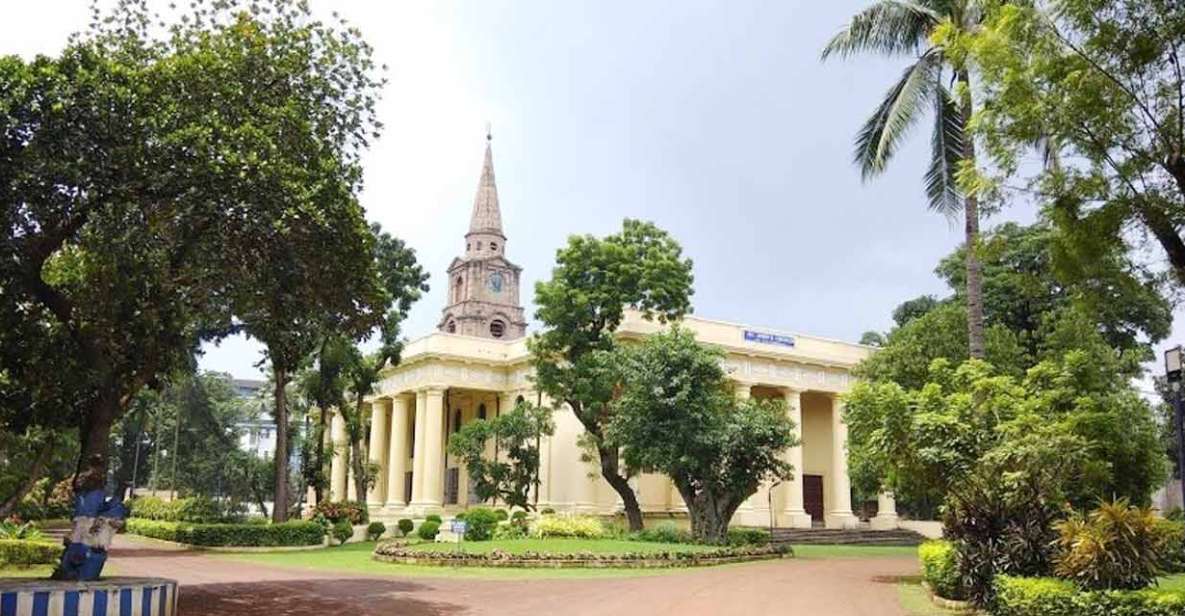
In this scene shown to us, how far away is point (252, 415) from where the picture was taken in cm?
7200

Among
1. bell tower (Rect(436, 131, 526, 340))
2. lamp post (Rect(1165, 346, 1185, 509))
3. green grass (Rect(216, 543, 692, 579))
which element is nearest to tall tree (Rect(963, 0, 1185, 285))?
lamp post (Rect(1165, 346, 1185, 509))

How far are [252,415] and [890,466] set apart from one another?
61203 mm

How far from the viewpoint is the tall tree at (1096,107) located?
1188cm

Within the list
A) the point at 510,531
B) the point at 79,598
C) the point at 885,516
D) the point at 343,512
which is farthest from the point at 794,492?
the point at 79,598

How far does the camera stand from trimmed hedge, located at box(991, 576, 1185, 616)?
39.2ft

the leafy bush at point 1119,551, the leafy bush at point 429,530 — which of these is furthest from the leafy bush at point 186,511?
the leafy bush at point 1119,551

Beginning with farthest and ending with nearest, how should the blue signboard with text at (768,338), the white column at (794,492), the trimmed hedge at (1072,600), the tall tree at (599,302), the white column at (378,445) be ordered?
the white column at (378,445) → the blue signboard with text at (768,338) → the white column at (794,492) → the tall tree at (599,302) → the trimmed hedge at (1072,600)

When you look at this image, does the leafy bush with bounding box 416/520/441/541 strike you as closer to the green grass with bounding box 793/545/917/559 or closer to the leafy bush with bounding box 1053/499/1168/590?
the green grass with bounding box 793/545/917/559

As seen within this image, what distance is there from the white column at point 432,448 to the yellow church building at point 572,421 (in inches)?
1.7

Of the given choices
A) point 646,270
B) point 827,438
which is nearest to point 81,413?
point 646,270

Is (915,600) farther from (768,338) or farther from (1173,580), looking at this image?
(768,338)

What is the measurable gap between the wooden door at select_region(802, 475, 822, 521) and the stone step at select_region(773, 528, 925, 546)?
404 cm

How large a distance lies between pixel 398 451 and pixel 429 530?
1165 centimetres

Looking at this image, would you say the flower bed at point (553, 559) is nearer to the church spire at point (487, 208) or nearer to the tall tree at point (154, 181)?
the tall tree at point (154, 181)
